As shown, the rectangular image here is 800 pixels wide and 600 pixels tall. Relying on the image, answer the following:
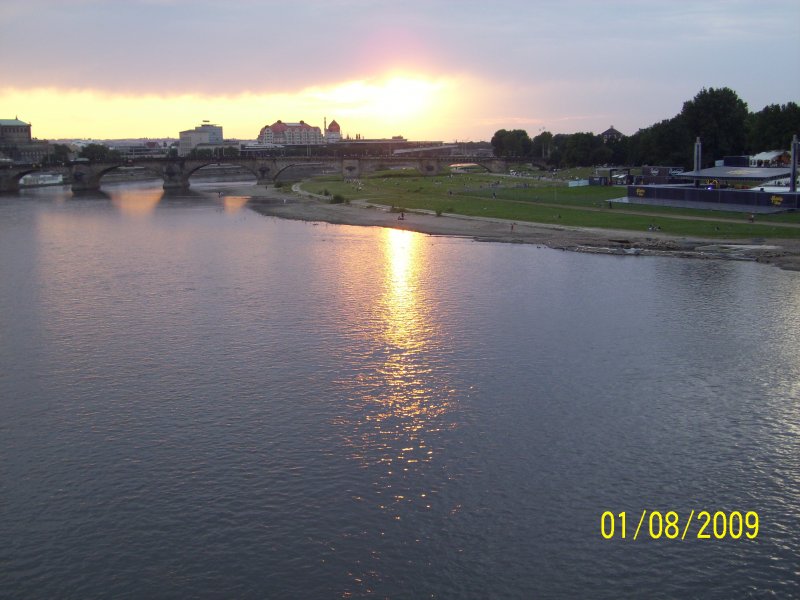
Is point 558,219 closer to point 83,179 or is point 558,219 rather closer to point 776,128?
point 776,128

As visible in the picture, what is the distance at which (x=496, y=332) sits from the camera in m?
37.8

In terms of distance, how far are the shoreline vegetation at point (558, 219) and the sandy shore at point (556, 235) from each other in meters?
0.07

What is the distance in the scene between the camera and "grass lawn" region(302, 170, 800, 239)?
66.4 metres

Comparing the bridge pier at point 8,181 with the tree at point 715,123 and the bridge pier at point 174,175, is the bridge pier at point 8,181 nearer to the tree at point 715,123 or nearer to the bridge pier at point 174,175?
the bridge pier at point 174,175

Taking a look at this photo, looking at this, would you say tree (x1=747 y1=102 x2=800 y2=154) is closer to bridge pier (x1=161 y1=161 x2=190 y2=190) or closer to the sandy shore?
the sandy shore

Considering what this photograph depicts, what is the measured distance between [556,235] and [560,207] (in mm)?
19605

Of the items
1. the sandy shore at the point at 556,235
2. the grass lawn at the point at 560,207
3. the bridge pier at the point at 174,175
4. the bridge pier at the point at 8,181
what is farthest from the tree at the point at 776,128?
the bridge pier at the point at 8,181

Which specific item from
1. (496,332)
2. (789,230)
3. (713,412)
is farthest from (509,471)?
(789,230)

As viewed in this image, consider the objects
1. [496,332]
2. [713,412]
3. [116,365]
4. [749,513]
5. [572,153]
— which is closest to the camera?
[749,513]

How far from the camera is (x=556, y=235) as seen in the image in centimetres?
6962

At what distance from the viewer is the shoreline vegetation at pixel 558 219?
60.1 m

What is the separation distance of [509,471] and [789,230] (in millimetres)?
49795

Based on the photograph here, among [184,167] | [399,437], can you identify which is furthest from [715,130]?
[399,437]

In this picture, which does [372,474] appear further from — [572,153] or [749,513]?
[572,153]
